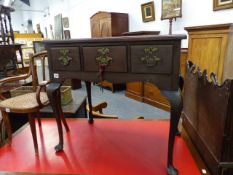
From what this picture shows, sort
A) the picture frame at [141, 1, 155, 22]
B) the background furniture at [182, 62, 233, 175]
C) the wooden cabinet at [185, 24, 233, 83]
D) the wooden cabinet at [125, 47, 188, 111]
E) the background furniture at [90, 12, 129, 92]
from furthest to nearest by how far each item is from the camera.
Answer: the background furniture at [90, 12, 129, 92] → the picture frame at [141, 1, 155, 22] → the wooden cabinet at [125, 47, 188, 111] → the wooden cabinet at [185, 24, 233, 83] → the background furniture at [182, 62, 233, 175]

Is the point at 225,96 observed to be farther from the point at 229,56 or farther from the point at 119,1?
the point at 119,1

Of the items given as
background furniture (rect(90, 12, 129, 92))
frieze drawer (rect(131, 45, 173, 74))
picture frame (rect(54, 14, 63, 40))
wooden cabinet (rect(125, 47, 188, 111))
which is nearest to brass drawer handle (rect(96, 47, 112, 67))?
frieze drawer (rect(131, 45, 173, 74))

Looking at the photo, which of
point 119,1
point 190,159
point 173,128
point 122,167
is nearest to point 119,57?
point 173,128

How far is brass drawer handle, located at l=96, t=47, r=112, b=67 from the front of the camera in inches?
45.2

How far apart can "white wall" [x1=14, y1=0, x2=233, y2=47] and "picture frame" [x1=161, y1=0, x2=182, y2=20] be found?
3.7 inches

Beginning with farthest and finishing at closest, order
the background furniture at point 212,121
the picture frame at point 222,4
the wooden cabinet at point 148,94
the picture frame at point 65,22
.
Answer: the picture frame at point 65,22, the wooden cabinet at point 148,94, the picture frame at point 222,4, the background furniture at point 212,121

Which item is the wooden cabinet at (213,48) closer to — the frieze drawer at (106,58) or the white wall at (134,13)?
the white wall at (134,13)

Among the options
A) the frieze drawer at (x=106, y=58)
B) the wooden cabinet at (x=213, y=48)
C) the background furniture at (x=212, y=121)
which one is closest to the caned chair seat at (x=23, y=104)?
the frieze drawer at (x=106, y=58)

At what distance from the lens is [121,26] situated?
4.12 meters

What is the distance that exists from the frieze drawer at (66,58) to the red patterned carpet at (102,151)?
639 mm

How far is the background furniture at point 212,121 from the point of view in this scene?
2.82 ft

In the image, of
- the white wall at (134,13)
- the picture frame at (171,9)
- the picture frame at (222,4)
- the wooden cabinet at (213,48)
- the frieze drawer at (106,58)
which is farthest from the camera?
the picture frame at (171,9)

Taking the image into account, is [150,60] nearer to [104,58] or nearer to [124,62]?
[124,62]

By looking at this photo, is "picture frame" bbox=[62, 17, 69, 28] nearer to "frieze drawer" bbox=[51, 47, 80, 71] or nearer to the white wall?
the white wall
